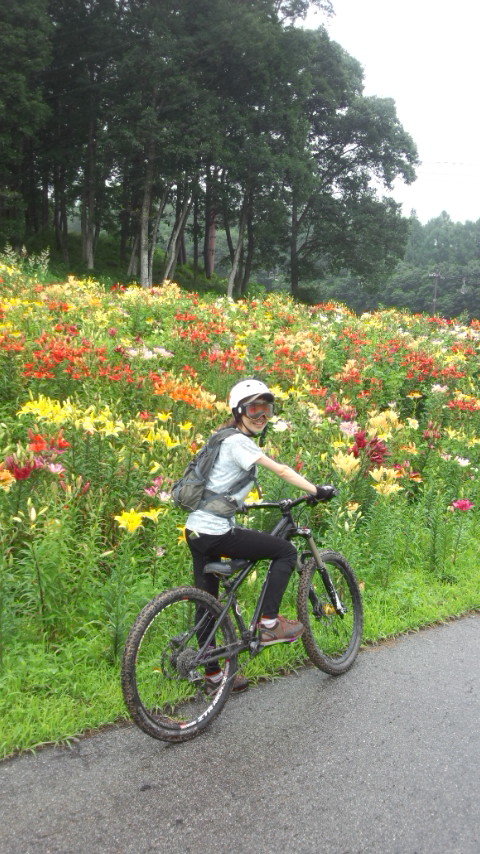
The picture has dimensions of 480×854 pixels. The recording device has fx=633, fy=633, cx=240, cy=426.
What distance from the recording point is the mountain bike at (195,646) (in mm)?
2963

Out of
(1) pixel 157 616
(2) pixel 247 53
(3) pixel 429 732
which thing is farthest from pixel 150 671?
(2) pixel 247 53

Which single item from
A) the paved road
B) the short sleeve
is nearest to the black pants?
the short sleeve

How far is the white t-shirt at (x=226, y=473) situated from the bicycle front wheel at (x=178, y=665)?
12.9 inches

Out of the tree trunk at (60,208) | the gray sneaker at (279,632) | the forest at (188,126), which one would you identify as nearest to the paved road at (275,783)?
the gray sneaker at (279,632)

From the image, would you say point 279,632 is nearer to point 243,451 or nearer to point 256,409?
point 243,451

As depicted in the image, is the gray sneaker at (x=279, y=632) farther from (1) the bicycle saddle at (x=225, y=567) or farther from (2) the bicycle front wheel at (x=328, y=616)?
(1) the bicycle saddle at (x=225, y=567)

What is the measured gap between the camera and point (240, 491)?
3334 mm

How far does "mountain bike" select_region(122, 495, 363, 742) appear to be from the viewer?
296cm

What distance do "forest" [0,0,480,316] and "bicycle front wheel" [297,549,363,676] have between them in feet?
63.4

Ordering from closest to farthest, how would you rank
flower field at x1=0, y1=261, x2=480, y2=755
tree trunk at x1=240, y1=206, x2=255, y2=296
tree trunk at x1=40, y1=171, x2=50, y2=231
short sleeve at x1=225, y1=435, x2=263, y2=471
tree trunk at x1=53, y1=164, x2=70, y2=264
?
short sleeve at x1=225, y1=435, x2=263, y2=471, flower field at x1=0, y1=261, x2=480, y2=755, tree trunk at x1=53, y1=164, x2=70, y2=264, tree trunk at x1=240, y1=206, x2=255, y2=296, tree trunk at x1=40, y1=171, x2=50, y2=231

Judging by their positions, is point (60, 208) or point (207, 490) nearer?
point (207, 490)

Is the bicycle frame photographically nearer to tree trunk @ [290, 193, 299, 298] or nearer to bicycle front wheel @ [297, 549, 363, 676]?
bicycle front wheel @ [297, 549, 363, 676]

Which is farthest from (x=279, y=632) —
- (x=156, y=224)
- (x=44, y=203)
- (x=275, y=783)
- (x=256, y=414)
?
(x=44, y=203)

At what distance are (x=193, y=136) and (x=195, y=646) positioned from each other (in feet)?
84.8
